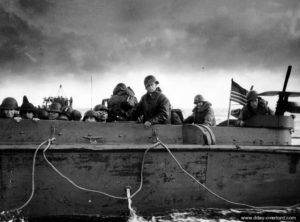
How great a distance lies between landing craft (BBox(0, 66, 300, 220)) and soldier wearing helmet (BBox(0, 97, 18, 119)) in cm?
116

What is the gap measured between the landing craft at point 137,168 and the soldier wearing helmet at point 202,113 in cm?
181

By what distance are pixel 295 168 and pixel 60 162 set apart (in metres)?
4.15

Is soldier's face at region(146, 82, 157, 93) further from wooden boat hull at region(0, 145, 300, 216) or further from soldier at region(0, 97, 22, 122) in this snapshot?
soldier at region(0, 97, 22, 122)

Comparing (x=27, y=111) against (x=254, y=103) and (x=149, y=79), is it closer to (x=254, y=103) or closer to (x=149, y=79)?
(x=149, y=79)

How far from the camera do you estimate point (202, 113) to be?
6.68 m

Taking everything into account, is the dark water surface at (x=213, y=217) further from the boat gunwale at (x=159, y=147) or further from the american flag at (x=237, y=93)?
the american flag at (x=237, y=93)

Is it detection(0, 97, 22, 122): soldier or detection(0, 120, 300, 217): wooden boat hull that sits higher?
detection(0, 97, 22, 122): soldier

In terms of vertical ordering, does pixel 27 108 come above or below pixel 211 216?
above

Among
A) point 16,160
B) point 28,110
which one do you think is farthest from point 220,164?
point 28,110

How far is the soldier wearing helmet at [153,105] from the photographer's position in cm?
442

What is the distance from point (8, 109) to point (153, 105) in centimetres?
272

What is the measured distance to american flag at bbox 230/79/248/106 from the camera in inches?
271

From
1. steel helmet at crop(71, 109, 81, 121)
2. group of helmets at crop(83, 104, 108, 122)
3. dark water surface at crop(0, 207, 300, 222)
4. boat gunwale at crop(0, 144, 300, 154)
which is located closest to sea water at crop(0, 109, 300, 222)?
dark water surface at crop(0, 207, 300, 222)

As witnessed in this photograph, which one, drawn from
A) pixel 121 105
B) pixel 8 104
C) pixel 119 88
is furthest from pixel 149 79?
pixel 8 104
